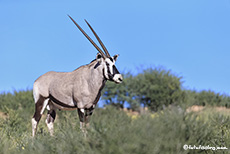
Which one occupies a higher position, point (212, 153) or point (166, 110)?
point (166, 110)

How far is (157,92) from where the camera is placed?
30047 mm

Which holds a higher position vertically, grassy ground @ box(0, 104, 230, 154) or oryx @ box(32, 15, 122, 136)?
oryx @ box(32, 15, 122, 136)

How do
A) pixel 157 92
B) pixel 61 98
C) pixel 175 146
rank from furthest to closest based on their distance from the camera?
1. pixel 157 92
2. pixel 61 98
3. pixel 175 146

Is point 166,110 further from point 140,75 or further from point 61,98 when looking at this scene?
point 140,75

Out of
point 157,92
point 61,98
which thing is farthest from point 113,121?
point 157,92

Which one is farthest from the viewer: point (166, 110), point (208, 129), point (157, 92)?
point (157, 92)

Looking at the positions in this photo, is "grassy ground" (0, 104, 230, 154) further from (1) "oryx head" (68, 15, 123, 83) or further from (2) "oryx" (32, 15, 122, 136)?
(1) "oryx head" (68, 15, 123, 83)

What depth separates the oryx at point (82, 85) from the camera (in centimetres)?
838

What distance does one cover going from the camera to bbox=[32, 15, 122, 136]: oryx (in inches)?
330

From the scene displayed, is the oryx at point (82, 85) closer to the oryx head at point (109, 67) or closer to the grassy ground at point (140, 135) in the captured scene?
the oryx head at point (109, 67)

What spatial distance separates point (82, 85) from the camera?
8531 millimetres

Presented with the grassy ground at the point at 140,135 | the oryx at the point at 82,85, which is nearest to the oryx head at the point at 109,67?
the oryx at the point at 82,85

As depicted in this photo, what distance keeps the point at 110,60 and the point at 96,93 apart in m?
0.95

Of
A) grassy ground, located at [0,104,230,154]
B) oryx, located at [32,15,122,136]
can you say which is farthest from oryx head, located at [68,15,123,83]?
grassy ground, located at [0,104,230,154]
